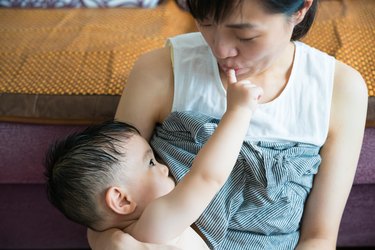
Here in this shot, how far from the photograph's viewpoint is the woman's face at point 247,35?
0.86 metres

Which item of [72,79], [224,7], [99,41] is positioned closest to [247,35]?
[224,7]

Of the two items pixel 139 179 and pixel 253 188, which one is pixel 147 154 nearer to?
pixel 139 179

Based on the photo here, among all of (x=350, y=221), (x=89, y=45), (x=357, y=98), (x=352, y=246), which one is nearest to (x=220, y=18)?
(x=357, y=98)

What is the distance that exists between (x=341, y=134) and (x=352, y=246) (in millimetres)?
638

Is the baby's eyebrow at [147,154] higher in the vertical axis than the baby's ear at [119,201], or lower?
higher

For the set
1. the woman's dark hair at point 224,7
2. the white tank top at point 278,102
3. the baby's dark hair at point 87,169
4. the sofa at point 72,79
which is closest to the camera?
the woman's dark hair at point 224,7

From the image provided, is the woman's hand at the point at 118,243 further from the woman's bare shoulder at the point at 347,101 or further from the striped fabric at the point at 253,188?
the woman's bare shoulder at the point at 347,101

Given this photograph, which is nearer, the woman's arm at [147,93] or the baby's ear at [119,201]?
the baby's ear at [119,201]

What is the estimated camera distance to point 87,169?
951 millimetres

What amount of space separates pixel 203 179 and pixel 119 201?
0.18 meters

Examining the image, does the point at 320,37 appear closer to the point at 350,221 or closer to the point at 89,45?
the point at 350,221

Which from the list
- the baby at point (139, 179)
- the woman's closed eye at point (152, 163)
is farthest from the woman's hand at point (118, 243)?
the woman's closed eye at point (152, 163)

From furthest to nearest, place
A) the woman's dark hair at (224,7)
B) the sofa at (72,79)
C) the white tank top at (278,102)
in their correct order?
the sofa at (72,79) < the white tank top at (278,102) < the woman's dark hair at (224,7)

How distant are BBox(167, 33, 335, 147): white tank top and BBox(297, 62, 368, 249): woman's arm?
0.02 meters
